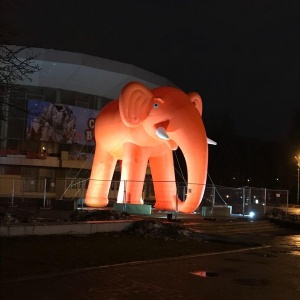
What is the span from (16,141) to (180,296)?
1966 inches

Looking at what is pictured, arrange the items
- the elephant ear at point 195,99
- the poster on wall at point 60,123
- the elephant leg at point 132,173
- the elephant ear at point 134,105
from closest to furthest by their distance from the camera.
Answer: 1. the elephant ear at point 134,105
2. the elephant leg at point 132,173
3. the elephant ear at point 195,99
4. the poster on wall at point 60,123

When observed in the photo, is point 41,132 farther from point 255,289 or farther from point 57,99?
point 255,289

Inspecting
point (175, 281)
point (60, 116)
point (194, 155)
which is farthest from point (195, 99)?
point (60, 116)

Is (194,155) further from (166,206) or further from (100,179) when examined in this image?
(100,179)

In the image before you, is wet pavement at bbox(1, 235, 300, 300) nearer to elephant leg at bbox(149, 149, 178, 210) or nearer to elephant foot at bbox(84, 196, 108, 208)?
elephant leg at bbox(149, 149, 178, 210)

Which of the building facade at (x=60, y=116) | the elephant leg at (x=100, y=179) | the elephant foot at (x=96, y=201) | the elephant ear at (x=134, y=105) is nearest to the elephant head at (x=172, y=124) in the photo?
the elephant ear at (x=134, y=105)

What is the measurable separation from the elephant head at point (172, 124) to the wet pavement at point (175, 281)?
7.69m

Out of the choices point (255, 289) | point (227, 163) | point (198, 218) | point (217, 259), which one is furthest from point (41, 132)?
point (255, 289)

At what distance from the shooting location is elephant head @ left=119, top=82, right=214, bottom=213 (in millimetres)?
20516

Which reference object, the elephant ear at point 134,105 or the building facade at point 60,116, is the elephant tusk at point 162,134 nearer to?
the elephant ear at point 134,105

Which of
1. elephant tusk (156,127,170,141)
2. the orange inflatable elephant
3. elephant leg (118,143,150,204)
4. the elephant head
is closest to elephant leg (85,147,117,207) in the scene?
the orange inflatable elephant

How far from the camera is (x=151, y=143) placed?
72.4 feet

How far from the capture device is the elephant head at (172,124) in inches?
808

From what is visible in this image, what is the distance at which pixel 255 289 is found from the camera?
9195 mm
